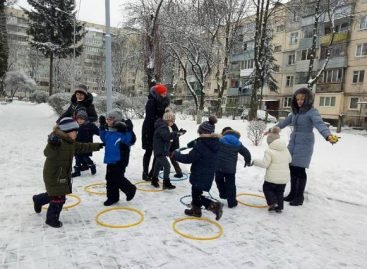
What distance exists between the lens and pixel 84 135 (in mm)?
6273

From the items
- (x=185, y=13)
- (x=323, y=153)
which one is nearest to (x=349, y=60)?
(x=185, y=13)

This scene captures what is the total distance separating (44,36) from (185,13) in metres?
20.4

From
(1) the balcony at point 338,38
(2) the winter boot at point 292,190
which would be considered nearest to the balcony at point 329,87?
(1) the balcony at point 338,38

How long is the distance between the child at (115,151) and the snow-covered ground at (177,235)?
32 centimetres

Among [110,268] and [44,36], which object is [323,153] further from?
[44,36]

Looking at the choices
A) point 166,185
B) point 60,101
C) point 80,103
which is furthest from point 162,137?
point 60,101

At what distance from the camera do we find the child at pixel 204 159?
14.5 feet

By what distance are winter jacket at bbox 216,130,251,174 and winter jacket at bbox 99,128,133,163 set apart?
1565 millimetres

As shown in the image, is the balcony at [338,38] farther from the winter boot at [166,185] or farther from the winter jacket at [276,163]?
the winter boot at [166,185]

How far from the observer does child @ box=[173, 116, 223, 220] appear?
4422 mm

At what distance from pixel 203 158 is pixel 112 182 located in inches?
61.8

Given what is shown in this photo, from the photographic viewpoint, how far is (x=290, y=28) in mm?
40719

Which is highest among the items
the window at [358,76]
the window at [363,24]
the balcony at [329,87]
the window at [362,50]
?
the window at [363,24]

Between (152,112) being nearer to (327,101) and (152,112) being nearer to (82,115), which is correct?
(82,115)
